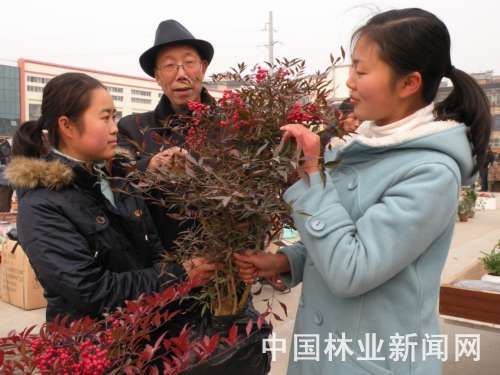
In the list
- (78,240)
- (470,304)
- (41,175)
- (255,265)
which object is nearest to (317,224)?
(255,265)

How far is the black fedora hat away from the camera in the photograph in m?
1.92

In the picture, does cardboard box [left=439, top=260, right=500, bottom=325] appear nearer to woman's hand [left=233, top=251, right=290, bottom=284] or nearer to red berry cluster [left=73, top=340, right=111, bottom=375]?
woman's hand [left=233, top=251, right=290, bottom=284]

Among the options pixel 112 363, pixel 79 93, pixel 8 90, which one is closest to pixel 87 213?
pixel 79 93

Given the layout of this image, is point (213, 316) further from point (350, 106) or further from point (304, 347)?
point (350, 106)

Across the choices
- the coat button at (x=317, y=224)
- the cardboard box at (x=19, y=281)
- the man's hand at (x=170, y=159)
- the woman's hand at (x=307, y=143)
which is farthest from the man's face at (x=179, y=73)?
the cardboard box at (x=19, y=281)

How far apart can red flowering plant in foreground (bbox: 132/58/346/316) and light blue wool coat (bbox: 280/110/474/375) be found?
9cm

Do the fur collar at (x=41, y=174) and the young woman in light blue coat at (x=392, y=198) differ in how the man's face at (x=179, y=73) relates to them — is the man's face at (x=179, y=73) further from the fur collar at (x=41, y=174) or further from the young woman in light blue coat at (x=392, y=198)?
the young woman in light blue coat at (x=392, y=198)

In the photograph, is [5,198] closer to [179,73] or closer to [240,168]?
[179,73]

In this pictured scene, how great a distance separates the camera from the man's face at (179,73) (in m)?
1.93

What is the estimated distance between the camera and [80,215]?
1384mm

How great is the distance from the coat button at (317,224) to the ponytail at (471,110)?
380 millimetres

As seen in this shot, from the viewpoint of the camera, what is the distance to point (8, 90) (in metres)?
24.0

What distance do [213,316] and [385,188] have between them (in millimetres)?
579

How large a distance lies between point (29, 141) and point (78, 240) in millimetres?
447
